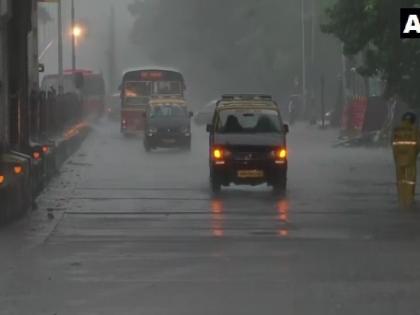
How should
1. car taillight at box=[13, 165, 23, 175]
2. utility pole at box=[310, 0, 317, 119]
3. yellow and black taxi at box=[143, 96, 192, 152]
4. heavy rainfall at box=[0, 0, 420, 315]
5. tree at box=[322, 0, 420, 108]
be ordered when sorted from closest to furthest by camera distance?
heavy rainfall at box=[0, 0, 420, 315], car taillight at box=[13, 165, 23, 175], tree at box=[322, 0, 420, 108], yellow and black taxi at box=[143, 96, 192, 152], utility pole at box=[310, 0, 317, 119]

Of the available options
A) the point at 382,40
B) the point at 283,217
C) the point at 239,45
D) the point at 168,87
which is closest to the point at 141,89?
the point at 168,87

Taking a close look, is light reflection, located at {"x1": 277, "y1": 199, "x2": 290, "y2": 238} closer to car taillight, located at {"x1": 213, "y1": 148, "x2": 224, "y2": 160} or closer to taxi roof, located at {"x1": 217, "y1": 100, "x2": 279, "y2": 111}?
car taillight, located at {"x1": 213, "y1": 148, "x2": 224, "y2": 160}

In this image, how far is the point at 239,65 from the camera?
9575 centimetres

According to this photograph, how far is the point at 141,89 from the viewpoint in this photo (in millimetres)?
58562

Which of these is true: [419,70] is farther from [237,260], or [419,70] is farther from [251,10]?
[251,10]

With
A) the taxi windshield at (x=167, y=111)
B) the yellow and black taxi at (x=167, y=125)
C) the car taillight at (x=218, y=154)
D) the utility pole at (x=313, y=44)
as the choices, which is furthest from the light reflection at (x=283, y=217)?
the utility pole at (x=313, y=44)

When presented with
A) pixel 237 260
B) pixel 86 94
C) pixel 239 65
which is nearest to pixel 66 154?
pixel 237 260

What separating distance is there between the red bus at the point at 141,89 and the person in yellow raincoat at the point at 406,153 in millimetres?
34441

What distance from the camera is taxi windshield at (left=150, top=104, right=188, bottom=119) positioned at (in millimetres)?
48562

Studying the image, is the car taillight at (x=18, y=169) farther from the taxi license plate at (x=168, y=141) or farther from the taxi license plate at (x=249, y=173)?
the taxi license plate at (x=168, y=141)

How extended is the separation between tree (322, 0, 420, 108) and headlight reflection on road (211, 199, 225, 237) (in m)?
11.7

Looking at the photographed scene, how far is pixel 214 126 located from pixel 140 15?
9615 cm

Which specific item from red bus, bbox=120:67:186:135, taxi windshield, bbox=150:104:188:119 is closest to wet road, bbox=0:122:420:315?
taxi windshield, bbox=150:104:188:119

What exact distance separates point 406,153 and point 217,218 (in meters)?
3.87
